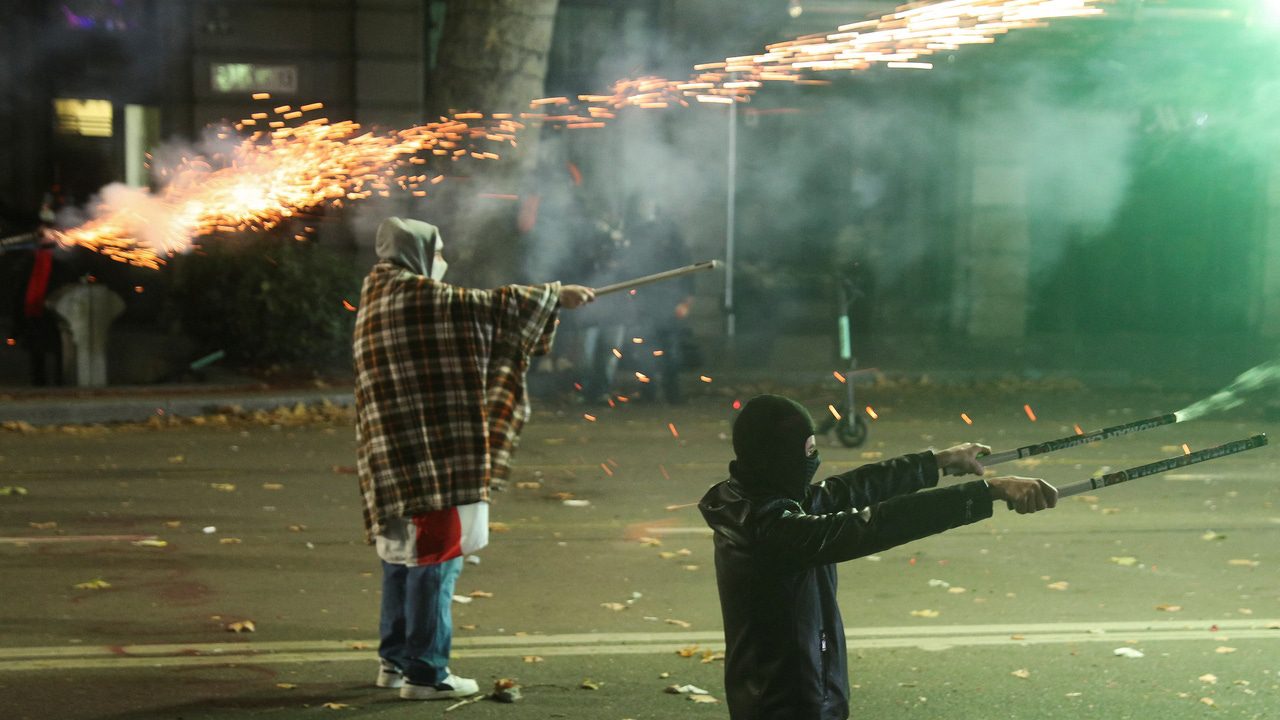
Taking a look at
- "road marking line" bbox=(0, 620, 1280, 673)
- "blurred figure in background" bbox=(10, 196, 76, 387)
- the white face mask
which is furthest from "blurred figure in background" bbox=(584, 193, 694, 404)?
the white face mask

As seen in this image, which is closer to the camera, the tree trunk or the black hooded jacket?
the black hooded jacket

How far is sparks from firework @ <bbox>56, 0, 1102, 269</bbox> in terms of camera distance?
46.7ft

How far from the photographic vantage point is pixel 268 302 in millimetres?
13992

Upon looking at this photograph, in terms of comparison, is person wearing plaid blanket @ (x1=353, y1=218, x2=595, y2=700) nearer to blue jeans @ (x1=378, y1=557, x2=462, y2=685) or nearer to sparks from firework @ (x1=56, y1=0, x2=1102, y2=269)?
blue jeans @ (x1=378, y1=557, x2=462, y2=685)

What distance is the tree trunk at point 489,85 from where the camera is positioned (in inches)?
555

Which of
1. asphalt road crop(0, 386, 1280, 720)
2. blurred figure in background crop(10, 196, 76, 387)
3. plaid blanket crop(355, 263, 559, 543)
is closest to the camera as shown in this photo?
plaid blanket crop(355, 263, 559, 543)

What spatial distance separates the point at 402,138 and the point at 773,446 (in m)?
13.2

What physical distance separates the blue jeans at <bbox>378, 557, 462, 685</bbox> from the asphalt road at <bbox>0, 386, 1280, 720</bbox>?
0.14 metres

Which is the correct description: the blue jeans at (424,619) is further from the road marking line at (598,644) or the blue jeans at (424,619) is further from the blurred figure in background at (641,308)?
the blurred figure in background at (641,308)

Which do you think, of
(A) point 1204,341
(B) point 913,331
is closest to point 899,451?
(B) point 913,331

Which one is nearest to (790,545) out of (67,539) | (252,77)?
(67,539)

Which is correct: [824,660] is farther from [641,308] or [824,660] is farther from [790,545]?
[641,308]

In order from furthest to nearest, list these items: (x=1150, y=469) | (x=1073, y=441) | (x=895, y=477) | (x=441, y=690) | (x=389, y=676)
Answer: (x=389, y=676) → (x=441, y=690) → (x=895, y=477) → (x=1073, y=441) → (x=1150, y=469)

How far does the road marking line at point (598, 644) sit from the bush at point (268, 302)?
838 cm
